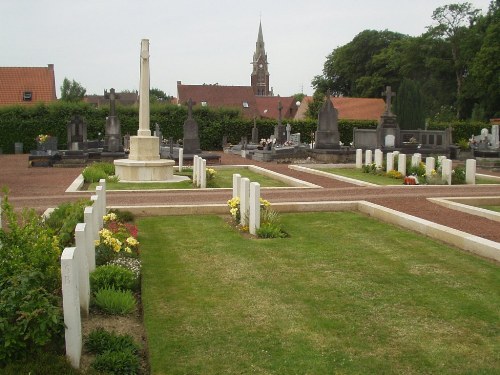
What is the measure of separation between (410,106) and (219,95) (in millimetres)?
27026

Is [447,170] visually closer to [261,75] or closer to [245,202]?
[245,202]

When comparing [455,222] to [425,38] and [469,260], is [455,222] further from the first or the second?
[425,38]

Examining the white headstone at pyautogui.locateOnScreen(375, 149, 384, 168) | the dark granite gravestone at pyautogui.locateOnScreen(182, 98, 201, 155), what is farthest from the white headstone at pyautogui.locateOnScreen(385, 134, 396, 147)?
the dark granite gravestone at pyautogui.locateOnScreen(182, 98, 201, 155)

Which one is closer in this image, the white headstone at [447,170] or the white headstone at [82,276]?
the white headstone at [82,276]

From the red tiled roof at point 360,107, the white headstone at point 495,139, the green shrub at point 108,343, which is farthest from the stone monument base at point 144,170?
the red tiled roof at point 360,107

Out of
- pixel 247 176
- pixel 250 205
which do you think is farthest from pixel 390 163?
pixel 250 205

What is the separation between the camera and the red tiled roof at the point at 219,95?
69250 millimetres

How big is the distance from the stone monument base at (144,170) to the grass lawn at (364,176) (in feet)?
20.8

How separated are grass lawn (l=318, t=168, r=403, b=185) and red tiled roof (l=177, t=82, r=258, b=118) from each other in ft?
147

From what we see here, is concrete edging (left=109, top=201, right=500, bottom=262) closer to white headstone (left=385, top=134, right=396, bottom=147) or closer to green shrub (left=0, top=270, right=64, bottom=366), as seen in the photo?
green shrub (left=0, top=270, right=64, bottom=366)

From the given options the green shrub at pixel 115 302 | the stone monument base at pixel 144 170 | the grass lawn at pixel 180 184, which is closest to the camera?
the green shrub at pixel 115 302

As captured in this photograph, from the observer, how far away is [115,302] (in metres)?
6.32

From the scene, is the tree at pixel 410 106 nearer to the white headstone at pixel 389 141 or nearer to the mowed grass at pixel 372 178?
the white headstone at pixel 389 141

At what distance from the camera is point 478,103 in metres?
57.2
